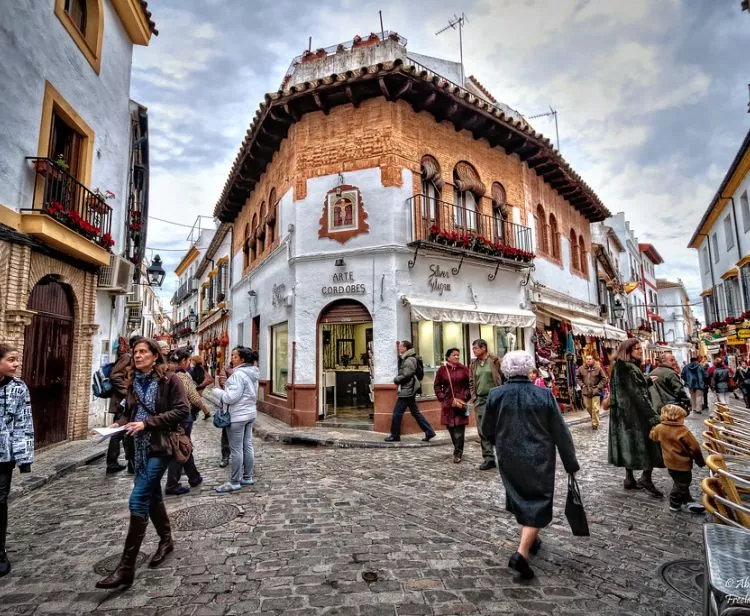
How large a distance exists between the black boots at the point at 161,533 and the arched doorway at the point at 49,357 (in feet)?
20.2

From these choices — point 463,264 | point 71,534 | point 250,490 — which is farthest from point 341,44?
point 71,534

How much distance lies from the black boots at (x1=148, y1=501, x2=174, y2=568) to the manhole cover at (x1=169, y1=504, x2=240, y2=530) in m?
0.69

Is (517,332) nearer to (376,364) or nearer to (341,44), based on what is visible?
(376,364)

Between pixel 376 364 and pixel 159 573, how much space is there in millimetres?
7203

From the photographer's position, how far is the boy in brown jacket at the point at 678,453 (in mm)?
4594

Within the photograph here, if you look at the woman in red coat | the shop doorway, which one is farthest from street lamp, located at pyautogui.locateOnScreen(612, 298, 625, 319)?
the woman in red coat

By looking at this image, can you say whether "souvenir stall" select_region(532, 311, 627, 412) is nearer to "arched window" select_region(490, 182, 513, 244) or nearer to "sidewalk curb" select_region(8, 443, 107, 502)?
"arched window" select_region(490, 182, 513, 244)

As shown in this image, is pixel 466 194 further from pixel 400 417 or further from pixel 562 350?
pixel 400 417

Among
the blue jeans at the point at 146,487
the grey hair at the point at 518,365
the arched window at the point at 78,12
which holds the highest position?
the arched window at the point at 78,12

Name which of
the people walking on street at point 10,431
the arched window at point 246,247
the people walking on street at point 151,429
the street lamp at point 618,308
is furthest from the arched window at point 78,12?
the street lamp at point 618,308

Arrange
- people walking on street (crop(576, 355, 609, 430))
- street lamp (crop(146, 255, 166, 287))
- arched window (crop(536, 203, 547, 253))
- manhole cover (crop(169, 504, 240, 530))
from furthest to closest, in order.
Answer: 1. street lamp (crop(146, 255, 166, 287))
2. arched window (crop(536, 203, 547, 253))
3. people walking on street (crop(576, 355, 609, 430))
4. manhole cover (crop(169, 504, 240, 530))

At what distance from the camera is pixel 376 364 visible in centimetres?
1034

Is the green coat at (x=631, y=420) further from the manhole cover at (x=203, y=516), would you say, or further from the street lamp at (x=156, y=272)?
the street lamp at (x=156, y=272)

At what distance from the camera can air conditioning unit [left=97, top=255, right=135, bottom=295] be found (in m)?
10.2
